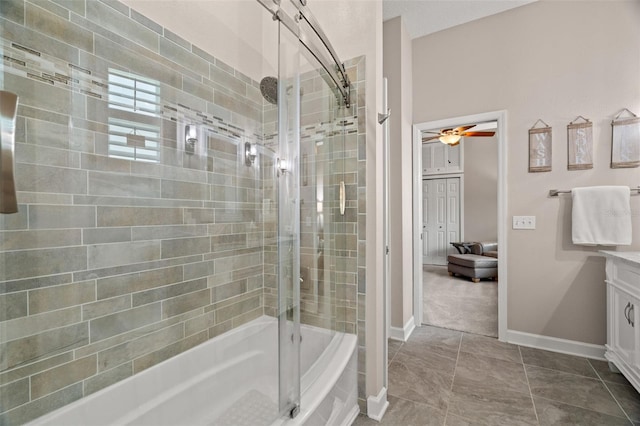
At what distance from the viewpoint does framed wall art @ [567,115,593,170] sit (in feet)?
7.25

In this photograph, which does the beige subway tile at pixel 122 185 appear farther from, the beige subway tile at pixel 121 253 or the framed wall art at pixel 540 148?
the framed wall art at pixel 540 148

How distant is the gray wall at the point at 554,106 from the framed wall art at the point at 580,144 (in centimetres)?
4

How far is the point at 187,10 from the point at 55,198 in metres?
1.09

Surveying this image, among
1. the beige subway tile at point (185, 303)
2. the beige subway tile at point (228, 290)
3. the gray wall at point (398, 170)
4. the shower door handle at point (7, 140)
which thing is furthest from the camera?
the gray wall at point (398, 170)

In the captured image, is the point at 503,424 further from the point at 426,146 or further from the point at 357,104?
the point at 426,146

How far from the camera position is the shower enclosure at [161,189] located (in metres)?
0.94

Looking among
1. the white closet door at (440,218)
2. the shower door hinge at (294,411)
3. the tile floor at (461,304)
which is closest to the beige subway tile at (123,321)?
the shower door hinge at (294,411)

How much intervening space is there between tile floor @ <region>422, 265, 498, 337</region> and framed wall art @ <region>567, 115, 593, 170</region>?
1.60 metres

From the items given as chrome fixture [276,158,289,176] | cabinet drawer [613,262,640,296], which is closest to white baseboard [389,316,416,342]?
cabinet drawer [613,262,640,296]

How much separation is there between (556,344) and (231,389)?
254 centimetres

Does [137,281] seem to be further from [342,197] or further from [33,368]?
[342,197]

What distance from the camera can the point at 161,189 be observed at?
1.34m

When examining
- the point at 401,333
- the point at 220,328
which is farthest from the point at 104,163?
the point at 401,333

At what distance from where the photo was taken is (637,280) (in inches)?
66.4
